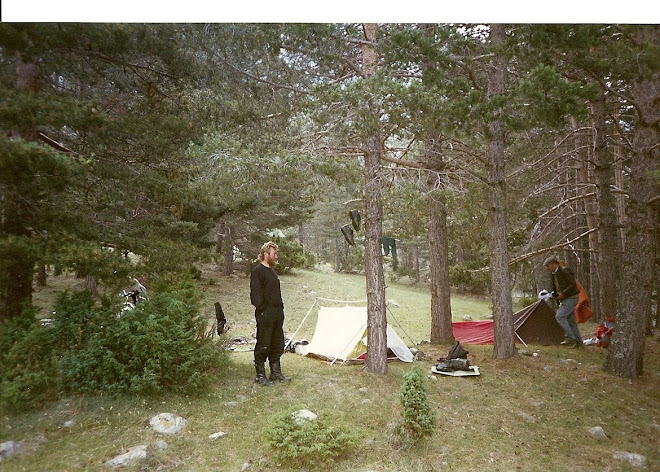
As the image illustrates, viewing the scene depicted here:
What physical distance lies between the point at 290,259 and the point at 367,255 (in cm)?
119

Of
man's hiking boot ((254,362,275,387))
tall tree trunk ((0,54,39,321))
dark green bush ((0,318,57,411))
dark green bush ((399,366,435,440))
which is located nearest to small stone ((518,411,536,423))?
dark green bush ((399,366,435,440))

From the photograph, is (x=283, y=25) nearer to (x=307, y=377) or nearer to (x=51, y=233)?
(x=51, y=233)

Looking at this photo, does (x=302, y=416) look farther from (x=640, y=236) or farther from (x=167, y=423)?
(x=640, y=236)

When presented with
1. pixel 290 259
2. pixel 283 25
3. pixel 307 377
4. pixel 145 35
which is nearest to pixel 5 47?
pixel 145 35

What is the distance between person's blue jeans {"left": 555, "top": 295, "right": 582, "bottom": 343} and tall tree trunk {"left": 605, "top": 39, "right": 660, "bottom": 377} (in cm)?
145

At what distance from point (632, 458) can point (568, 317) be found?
2.99 meters

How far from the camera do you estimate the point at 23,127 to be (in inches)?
121

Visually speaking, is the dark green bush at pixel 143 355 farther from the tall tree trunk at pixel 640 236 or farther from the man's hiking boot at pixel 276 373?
the tall tree trunk at pixel 640 236

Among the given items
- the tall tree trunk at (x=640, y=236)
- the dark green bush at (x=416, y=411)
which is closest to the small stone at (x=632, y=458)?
the dark green bush at (x=416, y=411)

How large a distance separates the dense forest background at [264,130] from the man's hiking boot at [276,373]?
909 mm

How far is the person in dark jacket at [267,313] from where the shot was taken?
3924mm

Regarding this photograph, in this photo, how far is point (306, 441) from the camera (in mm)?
2799

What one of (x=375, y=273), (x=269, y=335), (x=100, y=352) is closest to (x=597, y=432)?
(x=375, y=273)

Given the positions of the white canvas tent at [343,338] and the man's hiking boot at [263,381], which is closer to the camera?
the man's hiking boot at [263,381]
